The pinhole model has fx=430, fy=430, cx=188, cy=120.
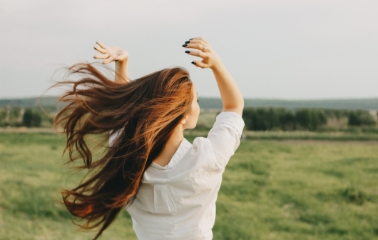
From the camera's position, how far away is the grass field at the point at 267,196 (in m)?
5.89

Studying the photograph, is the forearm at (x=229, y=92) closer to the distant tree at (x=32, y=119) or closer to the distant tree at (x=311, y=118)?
the distant tree at (x=311, y=118)

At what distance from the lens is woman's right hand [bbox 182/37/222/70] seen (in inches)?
62.2

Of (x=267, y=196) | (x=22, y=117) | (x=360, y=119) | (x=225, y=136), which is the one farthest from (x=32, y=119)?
(x=225, y=136)

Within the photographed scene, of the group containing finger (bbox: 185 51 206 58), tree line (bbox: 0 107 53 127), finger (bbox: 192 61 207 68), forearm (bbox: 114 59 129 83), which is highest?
A: finger (bbox: 185 51 206 58)

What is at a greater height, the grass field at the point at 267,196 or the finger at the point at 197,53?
the finger at the point at 197,53

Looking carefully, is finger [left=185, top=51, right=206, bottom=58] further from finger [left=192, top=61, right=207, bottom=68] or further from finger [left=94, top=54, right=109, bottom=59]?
finger [left=94, top=54, right=109, bottom=59]

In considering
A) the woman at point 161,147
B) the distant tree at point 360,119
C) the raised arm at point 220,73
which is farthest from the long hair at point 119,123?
the distant tree at point 360,119

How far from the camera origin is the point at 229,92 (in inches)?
71.2

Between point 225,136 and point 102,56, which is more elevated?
point 102,56

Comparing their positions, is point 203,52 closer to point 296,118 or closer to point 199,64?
point 199,64

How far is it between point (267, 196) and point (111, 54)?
629cm

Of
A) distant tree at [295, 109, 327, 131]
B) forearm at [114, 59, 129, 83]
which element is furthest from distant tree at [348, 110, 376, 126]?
forearm at [114, 59, 129, 83]

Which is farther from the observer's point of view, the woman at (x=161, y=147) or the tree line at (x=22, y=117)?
the tree line at (x=22, y=117)

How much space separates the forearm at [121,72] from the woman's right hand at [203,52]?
60 cm
